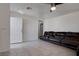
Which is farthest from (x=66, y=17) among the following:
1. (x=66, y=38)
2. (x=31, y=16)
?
(x=31, y=16)

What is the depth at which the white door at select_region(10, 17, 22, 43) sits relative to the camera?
21.3 feet

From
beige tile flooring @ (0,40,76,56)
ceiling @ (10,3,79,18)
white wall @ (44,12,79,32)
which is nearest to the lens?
beige tile flooring @ (0,40,76,56)

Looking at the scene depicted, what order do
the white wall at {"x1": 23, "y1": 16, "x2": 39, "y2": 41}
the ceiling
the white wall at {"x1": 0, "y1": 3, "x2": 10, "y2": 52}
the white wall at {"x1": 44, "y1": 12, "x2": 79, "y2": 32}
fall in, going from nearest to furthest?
the white wall at {"x1": 0, "y1": 3, "x2": 10, "y2": 52} < the ceiling < the white wall at {"x1": 44, "y1": 12, "x2": 79, "y2": 32} < the white wall at {"x1": 23, "y1": 16, "x2": 39, "y2": 41}

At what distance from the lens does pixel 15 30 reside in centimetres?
666

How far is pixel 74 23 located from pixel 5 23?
407 cm

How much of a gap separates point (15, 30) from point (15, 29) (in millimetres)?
69

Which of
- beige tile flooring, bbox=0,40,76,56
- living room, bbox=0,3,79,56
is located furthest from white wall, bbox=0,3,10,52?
beige tile flooring, bbox=0,40,76,56

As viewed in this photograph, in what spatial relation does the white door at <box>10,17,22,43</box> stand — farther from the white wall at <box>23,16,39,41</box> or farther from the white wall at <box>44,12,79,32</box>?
the white wall at <box>44,12,79,32</box>

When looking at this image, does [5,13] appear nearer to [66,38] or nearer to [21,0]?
[21,0]

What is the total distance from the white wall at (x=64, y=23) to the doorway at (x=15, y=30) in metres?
2.71

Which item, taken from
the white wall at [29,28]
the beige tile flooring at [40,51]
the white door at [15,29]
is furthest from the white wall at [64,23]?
the white door at [15,29]

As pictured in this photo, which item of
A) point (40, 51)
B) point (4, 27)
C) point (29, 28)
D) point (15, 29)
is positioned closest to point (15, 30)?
point (15, 29)

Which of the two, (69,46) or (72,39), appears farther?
(72,39)

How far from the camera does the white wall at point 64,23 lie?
591cm
